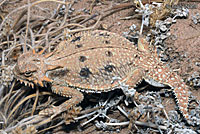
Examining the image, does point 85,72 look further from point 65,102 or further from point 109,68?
point 65,102

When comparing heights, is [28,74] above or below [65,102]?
above

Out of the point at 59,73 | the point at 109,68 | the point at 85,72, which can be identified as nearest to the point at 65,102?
the point at 59,73

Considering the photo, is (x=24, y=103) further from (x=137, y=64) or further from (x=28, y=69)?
(x=137, y=64)

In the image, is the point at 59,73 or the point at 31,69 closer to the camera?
the point at 31,69

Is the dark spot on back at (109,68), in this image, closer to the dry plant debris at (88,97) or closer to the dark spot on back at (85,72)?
the dark spot on back at (85,72)

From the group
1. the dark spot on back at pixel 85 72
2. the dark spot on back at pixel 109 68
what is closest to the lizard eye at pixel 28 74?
the dark spot on back at pixel 85 72

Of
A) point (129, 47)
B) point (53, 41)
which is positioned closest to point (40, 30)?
point (53, 41)

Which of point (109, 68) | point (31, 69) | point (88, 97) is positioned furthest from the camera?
point (88, 97)
